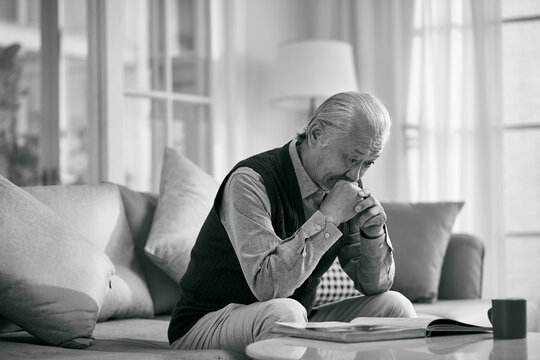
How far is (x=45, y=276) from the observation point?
91.5 inches

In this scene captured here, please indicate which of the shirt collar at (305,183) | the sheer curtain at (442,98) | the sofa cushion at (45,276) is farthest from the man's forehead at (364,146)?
the sheer curtain at (442,98)

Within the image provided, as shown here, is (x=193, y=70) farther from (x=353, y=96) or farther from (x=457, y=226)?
(x=353, y=96)

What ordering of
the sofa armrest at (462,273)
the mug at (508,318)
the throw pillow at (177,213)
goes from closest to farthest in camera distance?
the mug at (508,318), the throw pillow at (177,213), the sofa armrest at (462,273)

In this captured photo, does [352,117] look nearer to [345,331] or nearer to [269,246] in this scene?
[269,246]

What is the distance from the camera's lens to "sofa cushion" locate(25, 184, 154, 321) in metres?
2.86

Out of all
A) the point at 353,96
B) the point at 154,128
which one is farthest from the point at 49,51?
the point at 353,96

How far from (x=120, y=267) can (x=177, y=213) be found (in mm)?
291

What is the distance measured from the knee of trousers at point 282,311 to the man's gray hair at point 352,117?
1.48 feet

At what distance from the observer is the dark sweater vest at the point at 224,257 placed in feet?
7.25

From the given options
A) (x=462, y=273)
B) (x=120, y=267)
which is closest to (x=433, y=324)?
(x=120, y=267)

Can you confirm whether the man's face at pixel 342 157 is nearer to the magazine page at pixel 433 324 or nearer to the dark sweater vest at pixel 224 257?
the dark sweater vest at pixel 224 257

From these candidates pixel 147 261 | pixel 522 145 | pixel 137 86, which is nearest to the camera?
pixel 147 261

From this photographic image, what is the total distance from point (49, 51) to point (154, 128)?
0.74 m

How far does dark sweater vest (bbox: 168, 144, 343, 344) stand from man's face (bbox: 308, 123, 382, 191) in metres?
0.07
